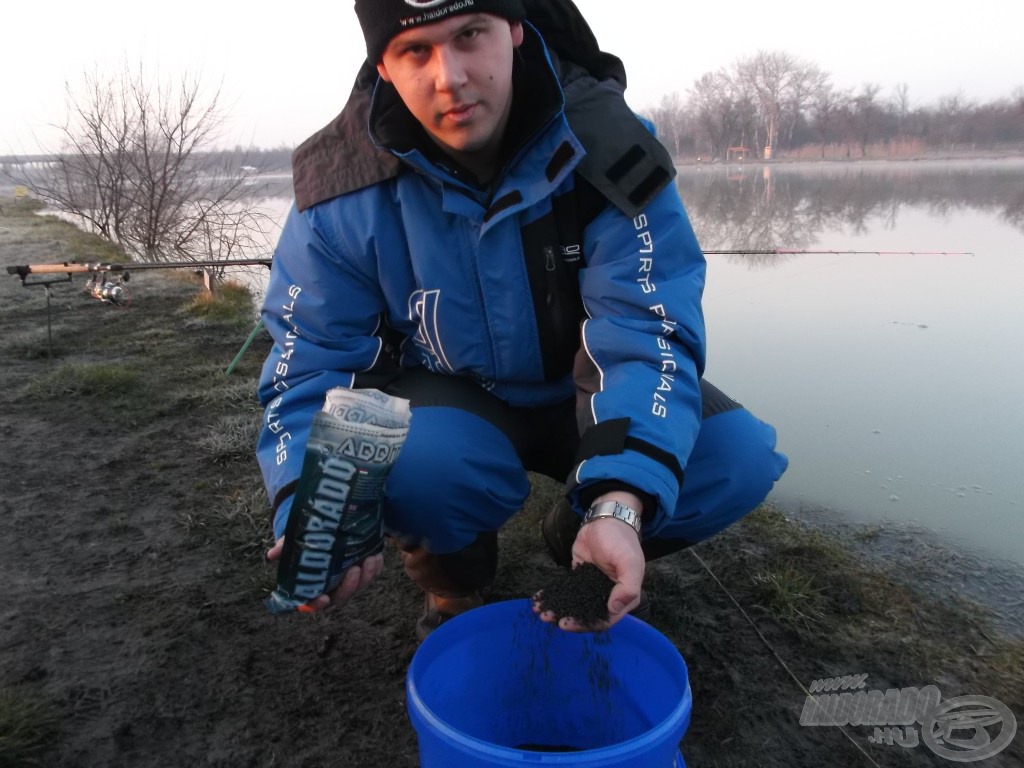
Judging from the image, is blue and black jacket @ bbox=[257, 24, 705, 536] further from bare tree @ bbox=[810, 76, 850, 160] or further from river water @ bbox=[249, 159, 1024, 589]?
bare tree @ bbox=[810, 76, 850, 160]

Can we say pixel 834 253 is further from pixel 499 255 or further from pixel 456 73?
pixel 456 73

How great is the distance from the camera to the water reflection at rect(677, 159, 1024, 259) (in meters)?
7.18

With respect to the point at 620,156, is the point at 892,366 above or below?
below

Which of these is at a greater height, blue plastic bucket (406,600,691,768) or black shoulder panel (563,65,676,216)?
black shoulder panel (563,65,676,216)

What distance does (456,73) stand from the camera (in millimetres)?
1323

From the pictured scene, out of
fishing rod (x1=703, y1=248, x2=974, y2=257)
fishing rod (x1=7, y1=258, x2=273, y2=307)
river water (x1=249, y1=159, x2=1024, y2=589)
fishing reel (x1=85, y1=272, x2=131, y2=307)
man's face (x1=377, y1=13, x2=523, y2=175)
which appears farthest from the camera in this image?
fishing rod (x1=703, y1=248, x2=974, y2=257)

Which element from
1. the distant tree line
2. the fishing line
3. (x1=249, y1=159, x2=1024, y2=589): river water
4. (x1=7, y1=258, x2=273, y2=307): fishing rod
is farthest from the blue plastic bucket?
the distant tree line

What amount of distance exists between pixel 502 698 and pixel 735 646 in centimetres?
52

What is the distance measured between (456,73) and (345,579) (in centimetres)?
88

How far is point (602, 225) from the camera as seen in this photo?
1.47 m

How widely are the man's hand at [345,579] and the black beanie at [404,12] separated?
88 cm

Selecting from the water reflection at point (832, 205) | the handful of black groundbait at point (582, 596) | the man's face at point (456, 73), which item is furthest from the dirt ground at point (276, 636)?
the water reflection at point (832, 205)

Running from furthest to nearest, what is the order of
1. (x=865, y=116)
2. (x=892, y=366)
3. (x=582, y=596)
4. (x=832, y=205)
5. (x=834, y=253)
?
1. (x=865, y=116)
2. (x=832, y=205)
3. (x=834, y=253)
4. (x=892, y=366)
5. (x=582, y=596)

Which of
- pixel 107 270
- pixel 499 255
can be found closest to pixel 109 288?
pixel 107 270
